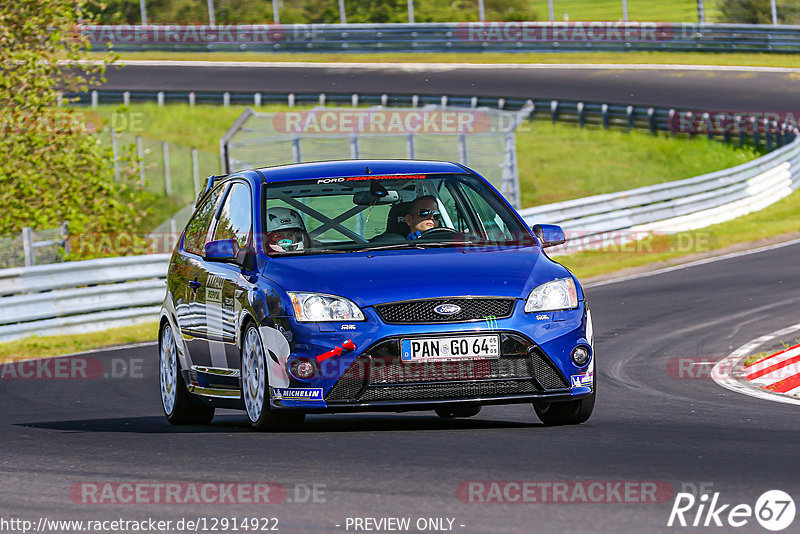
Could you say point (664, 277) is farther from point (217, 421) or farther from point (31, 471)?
point (31, 471)

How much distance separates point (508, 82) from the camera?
49.7 metres

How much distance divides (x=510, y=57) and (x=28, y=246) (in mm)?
38681

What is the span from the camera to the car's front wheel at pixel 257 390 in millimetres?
8195

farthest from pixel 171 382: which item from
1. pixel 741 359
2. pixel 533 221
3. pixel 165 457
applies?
pixel 533 221

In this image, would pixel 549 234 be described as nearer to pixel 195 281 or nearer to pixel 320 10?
pixel 195 281

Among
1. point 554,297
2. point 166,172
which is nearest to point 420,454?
point 554,297

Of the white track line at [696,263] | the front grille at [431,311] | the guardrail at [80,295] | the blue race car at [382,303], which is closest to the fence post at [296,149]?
the guardrail at [80,295]

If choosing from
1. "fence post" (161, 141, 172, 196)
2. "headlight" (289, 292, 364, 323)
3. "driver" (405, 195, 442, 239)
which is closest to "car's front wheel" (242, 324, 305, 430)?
"headlight" (289, 292, 364, 323)

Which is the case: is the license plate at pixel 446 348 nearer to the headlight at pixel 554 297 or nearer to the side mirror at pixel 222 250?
the headlight at pixel 554 297

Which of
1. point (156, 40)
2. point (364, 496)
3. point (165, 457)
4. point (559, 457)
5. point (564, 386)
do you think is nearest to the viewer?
point (364, 496)

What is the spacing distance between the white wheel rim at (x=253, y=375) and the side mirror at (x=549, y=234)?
78.5 inches

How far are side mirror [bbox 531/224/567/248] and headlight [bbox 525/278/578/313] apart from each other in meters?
0.79

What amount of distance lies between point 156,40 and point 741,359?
51.3 m

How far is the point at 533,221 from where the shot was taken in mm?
23219
